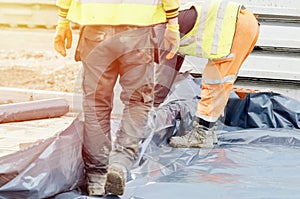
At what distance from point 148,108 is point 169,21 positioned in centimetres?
42

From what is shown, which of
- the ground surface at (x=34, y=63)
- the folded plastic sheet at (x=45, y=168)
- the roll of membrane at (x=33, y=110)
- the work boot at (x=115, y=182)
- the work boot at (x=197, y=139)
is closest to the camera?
the folded plastic sheet at (x=45, y=168)

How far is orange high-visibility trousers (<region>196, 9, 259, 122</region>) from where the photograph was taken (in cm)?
376

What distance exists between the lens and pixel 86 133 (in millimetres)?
2785

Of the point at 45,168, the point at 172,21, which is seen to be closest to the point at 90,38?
the point at 172,21

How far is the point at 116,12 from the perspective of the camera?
2719mm

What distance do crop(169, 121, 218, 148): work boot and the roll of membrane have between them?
4.39 feet

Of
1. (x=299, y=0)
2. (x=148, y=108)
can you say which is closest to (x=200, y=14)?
(x=148, y=108)

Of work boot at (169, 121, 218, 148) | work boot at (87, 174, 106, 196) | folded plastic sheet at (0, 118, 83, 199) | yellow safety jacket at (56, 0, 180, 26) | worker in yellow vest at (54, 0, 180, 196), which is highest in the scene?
yellow safety jacket at (56, 0, 180, 26)

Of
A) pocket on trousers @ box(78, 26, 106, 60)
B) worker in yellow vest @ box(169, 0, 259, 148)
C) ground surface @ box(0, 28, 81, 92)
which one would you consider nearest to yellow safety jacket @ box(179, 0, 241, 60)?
worker in yellow vest @ box(169, 0, 259, 148)

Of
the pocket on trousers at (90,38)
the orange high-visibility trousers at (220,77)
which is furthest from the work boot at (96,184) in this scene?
the orange high-visibility trousers at (220,77)

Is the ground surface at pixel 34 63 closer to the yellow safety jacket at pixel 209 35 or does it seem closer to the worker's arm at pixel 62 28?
the yellow safety jacket at pixel 209 35

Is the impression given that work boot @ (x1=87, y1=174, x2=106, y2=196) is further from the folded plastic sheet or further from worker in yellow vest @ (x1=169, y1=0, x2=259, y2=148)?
worker in yellow vest @ (x1=169, y1=0, x2=259, y2=148)

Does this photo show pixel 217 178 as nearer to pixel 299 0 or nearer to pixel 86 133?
pixel 86 133

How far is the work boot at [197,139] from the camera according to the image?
3643 mm
